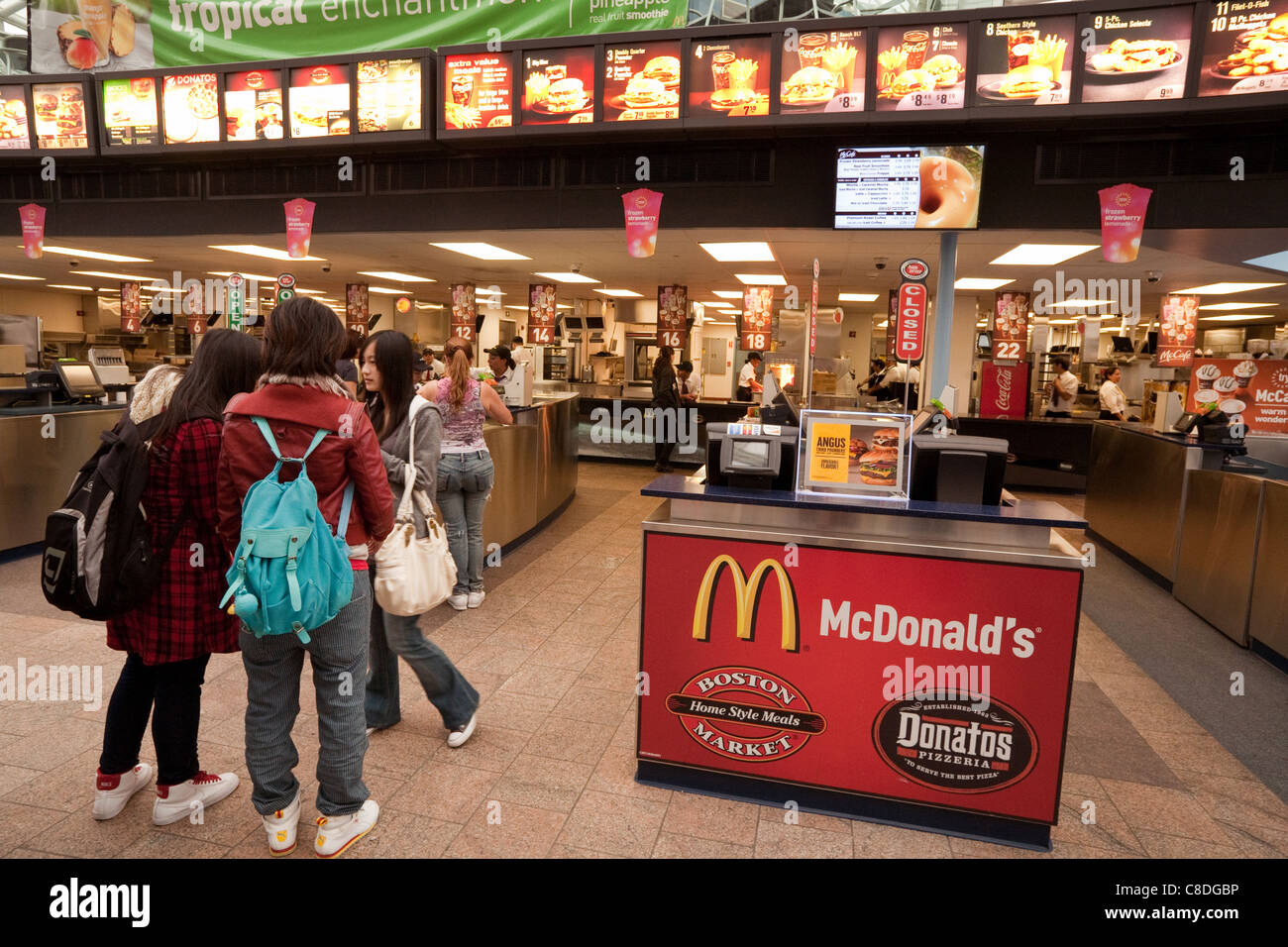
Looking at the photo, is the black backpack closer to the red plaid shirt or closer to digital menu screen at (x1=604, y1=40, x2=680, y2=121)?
the red plaid shirt

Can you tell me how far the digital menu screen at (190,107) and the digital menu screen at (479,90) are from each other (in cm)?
265

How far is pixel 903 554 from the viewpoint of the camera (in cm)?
253

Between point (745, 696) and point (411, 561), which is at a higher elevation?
point (411, 561)

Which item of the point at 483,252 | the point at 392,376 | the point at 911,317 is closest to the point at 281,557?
the point at 392,376

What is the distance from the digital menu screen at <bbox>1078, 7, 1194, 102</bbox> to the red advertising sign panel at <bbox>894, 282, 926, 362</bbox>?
184 centimetres

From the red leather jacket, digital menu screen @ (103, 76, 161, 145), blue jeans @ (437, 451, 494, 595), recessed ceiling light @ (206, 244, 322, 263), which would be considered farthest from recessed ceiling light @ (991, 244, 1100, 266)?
digital menu screen @ (103, 76, 161, 145)

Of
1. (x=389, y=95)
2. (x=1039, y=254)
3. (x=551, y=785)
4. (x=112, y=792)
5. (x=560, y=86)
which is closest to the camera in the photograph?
(x=112, y=792)

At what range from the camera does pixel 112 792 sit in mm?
2502

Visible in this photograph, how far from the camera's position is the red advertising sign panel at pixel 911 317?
22.1 feet

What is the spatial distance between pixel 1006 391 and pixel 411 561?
425 inches

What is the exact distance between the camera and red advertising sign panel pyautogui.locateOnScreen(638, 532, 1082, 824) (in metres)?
2.46

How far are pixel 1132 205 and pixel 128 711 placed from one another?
7.52 meters

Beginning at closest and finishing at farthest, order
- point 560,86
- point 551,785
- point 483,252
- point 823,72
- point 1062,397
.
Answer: point 551,785
point 823,72
point 560,86
point 483,252
point 1062,397

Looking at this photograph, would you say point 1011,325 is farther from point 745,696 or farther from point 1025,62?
point 745,696
